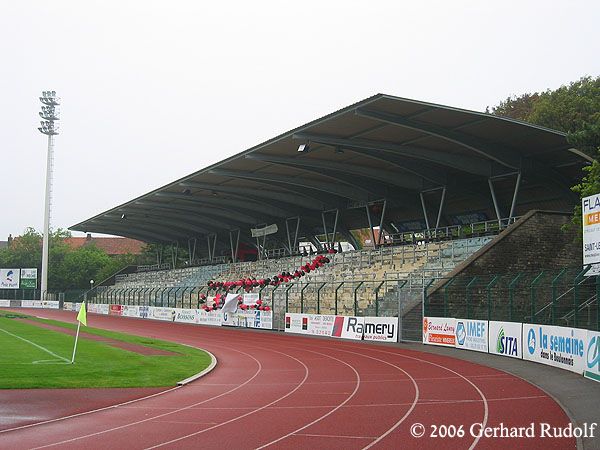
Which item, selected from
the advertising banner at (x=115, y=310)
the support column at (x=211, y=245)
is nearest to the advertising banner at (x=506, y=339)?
the advertising banner at (x=115, y=310)

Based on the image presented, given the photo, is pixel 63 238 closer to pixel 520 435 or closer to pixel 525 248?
pixel 525 248

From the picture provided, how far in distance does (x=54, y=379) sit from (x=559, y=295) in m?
15.1

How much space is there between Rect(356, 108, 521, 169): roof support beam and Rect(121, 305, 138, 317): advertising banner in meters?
36.5

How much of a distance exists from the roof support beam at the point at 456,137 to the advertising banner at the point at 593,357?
1739 cm

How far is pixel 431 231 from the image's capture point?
4812 cm

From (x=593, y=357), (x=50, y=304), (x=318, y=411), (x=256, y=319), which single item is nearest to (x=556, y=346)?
(x=593, y=357)

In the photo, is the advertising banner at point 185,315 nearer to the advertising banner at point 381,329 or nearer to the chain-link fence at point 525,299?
the advertising banner at point 381,329

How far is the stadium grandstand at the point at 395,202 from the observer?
32.2 metres

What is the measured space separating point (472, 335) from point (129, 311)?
44.1 meters

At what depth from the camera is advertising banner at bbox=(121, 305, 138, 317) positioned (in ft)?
202

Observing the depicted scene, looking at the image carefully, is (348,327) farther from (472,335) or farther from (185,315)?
(185,315)

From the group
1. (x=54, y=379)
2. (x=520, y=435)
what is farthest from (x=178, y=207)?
(x=520, y=435)

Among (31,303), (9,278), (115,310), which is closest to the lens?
(115,310)

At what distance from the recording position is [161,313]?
56000mm
